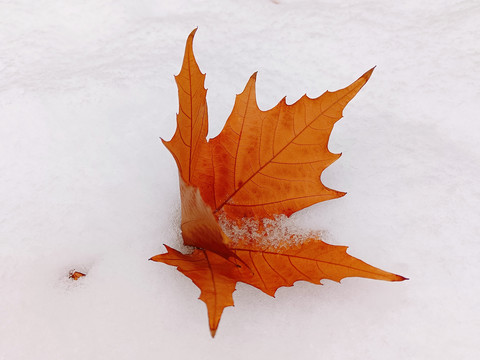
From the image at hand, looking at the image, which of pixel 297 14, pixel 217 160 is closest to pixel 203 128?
pixel 217 160

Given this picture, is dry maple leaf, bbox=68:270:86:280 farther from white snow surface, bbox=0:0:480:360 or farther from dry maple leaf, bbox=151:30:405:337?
dry maple leaf, bbox=151:30:405:337

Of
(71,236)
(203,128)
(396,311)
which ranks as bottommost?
(396,311)

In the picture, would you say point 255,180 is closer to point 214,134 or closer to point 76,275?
point 214,134

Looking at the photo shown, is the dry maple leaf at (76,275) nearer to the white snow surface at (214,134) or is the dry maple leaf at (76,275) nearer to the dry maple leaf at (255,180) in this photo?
the white snow surface at (214,134)

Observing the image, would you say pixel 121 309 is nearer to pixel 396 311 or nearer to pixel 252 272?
pixel 252 272

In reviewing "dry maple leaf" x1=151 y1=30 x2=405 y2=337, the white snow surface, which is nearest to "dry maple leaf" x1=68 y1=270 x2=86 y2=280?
the white snow surface
